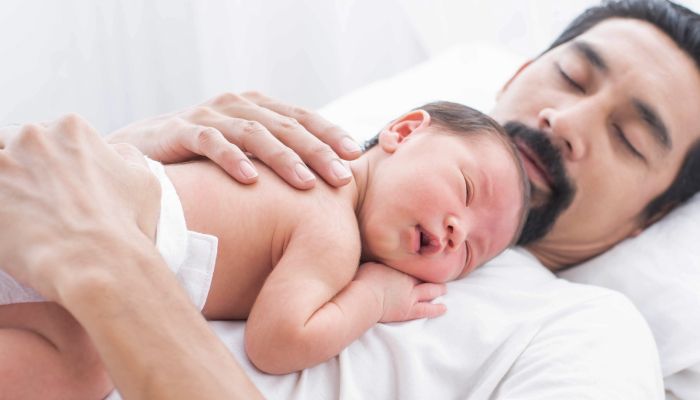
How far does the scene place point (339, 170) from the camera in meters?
1.37

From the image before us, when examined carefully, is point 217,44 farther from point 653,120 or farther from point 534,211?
A: point 653,120

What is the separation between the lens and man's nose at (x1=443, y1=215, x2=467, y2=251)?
1.40 metres

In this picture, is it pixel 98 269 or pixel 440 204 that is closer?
pixel 98 269

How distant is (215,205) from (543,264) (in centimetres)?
93

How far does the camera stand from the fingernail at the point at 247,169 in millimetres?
1301

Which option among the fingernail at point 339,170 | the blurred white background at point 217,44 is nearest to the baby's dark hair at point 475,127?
the fingernail at point 339,170

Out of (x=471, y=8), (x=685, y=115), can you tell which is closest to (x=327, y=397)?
(x=685, y=115)

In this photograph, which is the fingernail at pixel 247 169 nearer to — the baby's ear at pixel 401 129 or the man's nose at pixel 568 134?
the baby's ear at pixel 401 129

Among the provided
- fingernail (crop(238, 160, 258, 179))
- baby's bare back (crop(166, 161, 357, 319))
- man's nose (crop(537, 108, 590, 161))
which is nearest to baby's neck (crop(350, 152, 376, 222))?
baby's bare back (crop(166, 161, 357, 319))

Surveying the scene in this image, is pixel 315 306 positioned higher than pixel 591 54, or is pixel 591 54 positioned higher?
pixel 591 54

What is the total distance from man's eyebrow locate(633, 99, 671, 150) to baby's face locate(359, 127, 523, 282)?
437 mm

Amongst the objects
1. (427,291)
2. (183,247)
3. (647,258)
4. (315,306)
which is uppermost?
(183,247)

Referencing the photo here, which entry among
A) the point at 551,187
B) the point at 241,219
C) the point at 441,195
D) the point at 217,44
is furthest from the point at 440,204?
the point at 217,44

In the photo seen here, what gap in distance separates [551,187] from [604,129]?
0.58ft
